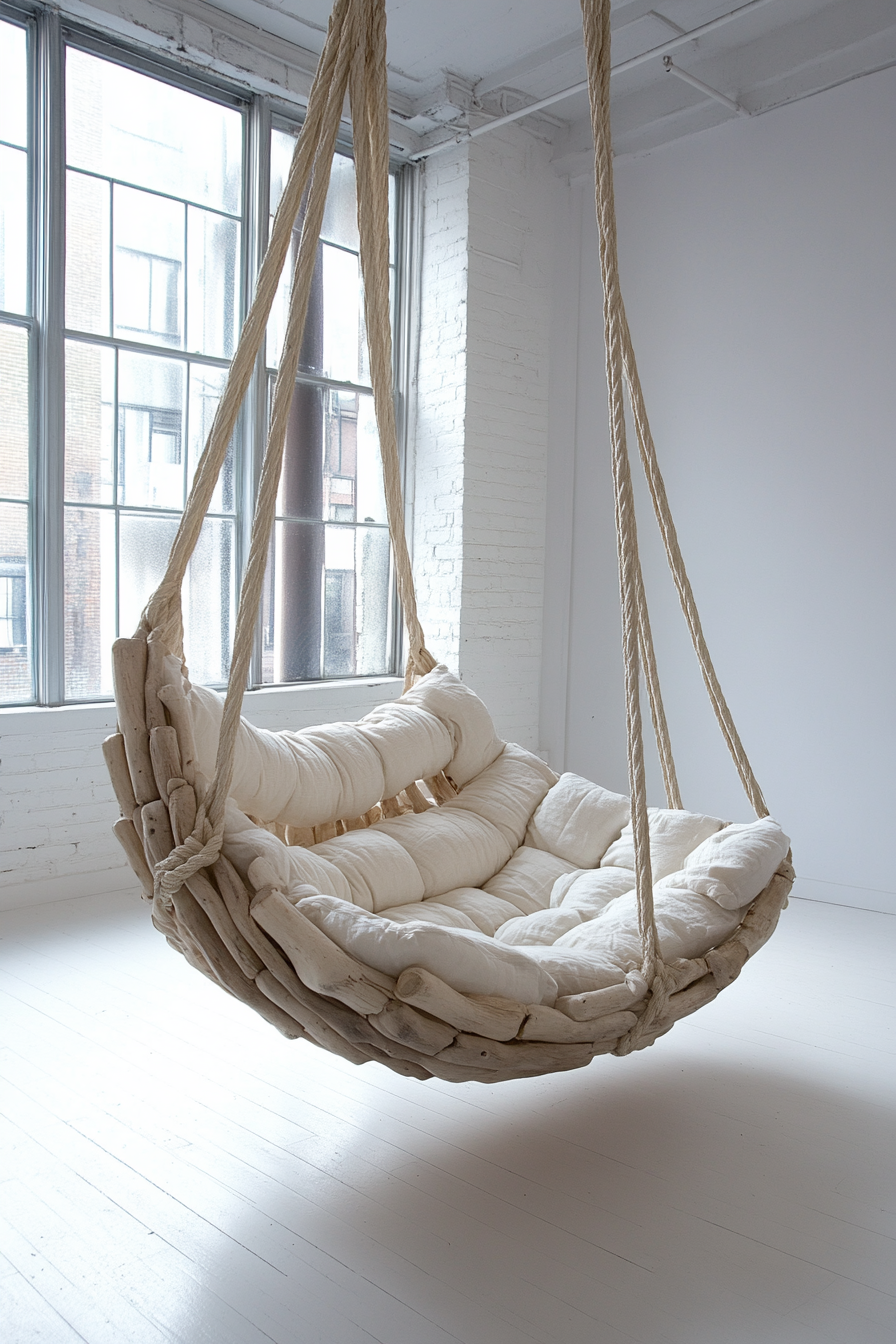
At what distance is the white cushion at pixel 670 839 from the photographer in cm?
213

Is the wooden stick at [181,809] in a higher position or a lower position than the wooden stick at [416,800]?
higher

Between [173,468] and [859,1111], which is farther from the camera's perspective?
[173,468]

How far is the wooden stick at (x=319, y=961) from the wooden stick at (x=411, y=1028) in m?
0.02

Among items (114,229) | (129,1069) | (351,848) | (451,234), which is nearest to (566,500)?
(451,234)

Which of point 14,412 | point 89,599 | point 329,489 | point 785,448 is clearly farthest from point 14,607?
point 785,448

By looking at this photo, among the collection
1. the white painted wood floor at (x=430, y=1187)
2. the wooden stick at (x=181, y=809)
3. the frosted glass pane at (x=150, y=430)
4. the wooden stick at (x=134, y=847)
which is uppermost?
the frosted glass pane at (x=150, y=430)

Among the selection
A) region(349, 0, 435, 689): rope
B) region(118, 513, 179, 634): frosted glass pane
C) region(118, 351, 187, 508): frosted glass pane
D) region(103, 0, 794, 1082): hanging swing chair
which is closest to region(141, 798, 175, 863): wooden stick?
region(103, 0, 794, 1082): hanging swing chair

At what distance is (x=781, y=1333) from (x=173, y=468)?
9.85ft

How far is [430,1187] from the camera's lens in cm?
171

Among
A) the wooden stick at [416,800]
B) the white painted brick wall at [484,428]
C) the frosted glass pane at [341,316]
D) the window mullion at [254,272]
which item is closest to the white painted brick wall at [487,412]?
Result: the white painted brick wall at [484,428]

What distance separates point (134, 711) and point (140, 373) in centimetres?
221

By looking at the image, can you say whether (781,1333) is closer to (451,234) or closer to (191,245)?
(191,245)

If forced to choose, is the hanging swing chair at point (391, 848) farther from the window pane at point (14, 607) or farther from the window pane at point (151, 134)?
the window pane at point (151, 134)

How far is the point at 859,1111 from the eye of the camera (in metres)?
2.05
